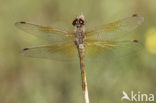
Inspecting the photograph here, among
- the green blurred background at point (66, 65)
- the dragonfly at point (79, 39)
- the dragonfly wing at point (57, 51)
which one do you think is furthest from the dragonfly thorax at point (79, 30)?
the green blurred background at point (66, 65)

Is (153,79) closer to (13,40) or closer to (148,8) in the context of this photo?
(148,8)

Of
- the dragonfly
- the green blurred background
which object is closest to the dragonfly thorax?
the dragonfly

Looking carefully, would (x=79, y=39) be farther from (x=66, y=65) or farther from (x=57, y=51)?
(x=66, y=65)

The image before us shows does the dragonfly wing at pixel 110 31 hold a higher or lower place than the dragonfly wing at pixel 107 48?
higher

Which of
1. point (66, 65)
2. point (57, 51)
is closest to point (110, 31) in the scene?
point (57, 51)

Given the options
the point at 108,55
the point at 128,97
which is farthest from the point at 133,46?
the point at 128,97

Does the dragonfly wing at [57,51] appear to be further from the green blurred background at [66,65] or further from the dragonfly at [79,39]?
the green blurred background at [66,65]
